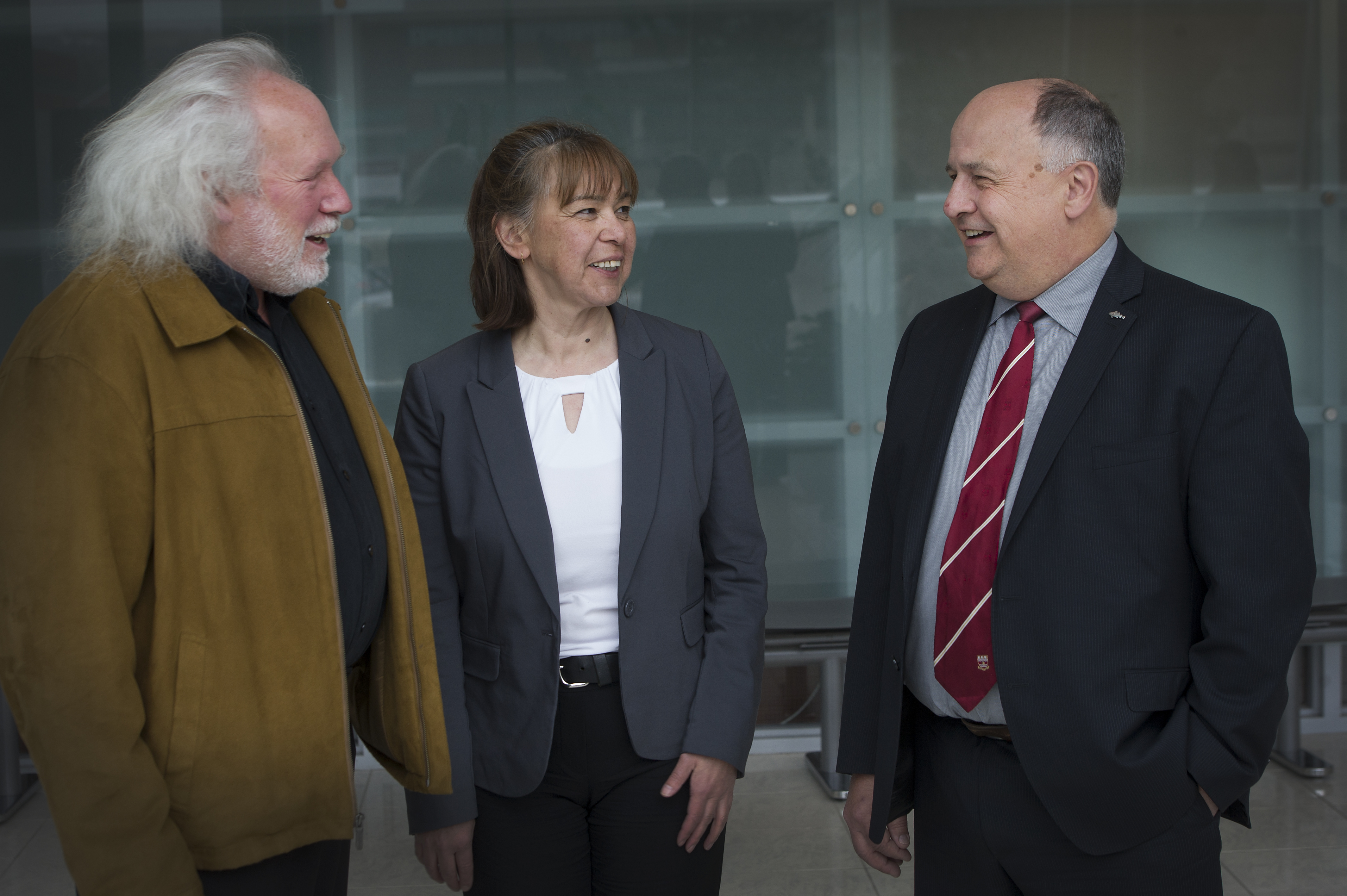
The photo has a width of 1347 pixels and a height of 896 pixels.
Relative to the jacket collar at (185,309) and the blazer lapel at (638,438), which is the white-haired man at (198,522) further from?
the blazer lapel at (638,438)

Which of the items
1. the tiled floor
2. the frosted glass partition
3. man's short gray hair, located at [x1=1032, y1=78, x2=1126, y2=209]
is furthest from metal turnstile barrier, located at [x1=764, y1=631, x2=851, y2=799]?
man's short gray hair, located at [x1=1032, y1=78, x2=1126, y2=209]

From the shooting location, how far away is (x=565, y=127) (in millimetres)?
2100

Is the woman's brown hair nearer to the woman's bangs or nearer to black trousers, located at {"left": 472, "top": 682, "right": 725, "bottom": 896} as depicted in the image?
the woman's bangs

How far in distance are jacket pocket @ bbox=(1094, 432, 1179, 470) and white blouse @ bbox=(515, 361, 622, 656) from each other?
0.80 meters

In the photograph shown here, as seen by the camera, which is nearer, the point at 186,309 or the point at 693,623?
the point at 186,309

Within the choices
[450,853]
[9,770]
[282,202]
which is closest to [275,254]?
[282,202]

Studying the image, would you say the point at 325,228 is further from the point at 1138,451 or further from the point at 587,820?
the point at 1138,451

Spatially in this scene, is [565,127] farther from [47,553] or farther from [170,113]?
[47,553]

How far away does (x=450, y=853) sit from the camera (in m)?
2.01

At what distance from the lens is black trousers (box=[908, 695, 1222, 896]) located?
1.71m

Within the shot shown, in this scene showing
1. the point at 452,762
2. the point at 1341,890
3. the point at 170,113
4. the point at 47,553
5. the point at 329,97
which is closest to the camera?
the point at 47,553

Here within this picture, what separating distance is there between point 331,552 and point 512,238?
30.7 inches

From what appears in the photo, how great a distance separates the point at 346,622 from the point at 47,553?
45 cm

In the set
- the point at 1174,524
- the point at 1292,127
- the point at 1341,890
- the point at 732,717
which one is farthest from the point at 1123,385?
the point at 1292,127
